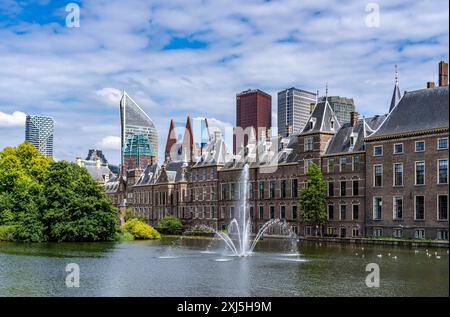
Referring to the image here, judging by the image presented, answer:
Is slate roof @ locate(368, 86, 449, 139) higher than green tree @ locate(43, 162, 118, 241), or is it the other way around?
slate roof @ locate(368, 86, 449, 139)

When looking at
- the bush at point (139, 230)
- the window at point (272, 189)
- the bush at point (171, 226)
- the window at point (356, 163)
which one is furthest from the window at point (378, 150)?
the bush at point (171, 226)

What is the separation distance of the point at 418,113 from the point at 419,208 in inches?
381

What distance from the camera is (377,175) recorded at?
68688mm

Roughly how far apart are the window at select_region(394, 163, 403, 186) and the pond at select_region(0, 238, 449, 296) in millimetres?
13413

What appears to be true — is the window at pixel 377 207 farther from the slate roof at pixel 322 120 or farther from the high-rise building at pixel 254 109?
the high-rise building at pixel 254 109

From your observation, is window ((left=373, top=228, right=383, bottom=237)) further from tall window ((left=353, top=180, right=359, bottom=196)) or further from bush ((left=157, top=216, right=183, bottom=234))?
bush ((left=157, top=216, right=183, bottom=234))

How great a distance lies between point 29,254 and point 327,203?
38.4 meters

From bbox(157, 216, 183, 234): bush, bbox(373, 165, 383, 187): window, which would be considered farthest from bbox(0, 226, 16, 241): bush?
bbox(373, 165, 383, 187): window

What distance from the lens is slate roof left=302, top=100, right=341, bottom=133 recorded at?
7788cm

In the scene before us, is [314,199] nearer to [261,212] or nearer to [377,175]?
[377,175]

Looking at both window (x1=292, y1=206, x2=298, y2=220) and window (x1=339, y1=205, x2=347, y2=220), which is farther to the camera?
window (x1=292, y1=206, x2=298, y2=220)

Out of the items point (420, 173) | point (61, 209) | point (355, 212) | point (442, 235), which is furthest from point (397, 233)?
point (61, 209)

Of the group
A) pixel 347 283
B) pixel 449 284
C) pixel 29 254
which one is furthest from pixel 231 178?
pixel 449 284

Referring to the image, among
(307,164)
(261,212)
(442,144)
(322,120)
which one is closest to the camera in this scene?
(442,144)
